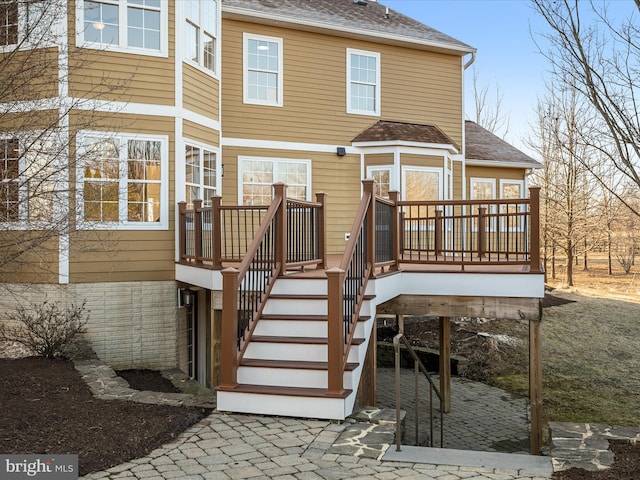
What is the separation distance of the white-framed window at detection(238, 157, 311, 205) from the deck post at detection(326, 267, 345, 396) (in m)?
7.14

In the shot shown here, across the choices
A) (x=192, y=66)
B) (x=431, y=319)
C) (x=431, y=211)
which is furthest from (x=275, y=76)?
(x=431, y=319)

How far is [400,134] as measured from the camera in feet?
45.9

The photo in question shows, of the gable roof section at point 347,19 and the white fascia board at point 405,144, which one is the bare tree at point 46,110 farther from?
the white fascia board at point 405,144

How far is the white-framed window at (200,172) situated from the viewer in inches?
423

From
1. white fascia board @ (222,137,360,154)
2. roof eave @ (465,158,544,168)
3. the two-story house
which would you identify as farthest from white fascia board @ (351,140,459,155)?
roof eave @ (465,158,544,168)

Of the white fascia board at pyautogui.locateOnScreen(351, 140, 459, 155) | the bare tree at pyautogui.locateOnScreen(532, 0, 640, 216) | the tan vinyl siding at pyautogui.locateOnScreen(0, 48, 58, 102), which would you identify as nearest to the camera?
the bare tree at pyautogui.locateOnScreen(532, 0, 640, 216)

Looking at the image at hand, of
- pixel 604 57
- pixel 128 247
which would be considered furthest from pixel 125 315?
pixel 604 57

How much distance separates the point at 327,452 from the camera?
515cm

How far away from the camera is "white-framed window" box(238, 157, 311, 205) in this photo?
1321 centimetres

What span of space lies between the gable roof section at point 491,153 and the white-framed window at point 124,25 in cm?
983

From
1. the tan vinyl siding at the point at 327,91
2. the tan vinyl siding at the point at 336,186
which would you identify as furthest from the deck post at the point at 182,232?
the tan vinyl siding at the point at 336,186

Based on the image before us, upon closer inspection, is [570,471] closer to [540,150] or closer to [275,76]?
[275,76]

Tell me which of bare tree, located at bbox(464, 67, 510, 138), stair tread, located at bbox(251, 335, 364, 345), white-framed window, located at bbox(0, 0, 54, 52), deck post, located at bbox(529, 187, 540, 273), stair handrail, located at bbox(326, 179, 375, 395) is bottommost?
stair tread, located at bbox(251, 335, 364, 345)

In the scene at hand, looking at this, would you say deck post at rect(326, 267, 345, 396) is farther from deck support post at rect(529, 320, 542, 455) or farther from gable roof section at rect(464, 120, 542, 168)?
gable roof section at rect(464, 120, 542, 168)
